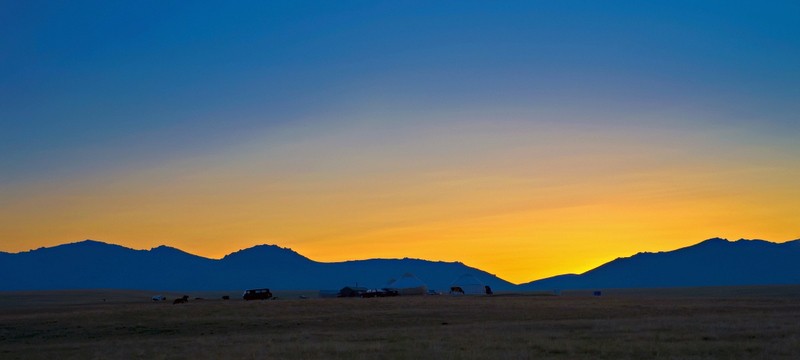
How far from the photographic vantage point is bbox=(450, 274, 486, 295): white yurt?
454 feet

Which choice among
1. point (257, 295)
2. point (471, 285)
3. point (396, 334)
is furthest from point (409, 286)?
point (396, 334)

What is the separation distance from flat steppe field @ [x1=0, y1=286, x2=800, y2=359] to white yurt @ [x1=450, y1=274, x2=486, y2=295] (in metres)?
60.7

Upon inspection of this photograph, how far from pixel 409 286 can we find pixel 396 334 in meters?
91.0

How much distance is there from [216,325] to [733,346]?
3478 cm

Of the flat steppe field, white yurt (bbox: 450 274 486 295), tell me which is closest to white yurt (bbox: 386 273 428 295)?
white yurt (bbox: 450 274 486 295)

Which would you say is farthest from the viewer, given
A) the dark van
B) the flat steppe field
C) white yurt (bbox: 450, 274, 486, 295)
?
white yurt (bbox: 450, 274, 486, 295)

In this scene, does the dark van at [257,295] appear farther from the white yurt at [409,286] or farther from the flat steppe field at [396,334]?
the flat steppe field at [396,334]

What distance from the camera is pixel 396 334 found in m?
48.2

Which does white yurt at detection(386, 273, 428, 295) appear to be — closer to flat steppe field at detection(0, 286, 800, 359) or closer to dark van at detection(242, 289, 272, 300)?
dark van at detection(242, 289, 272, 300)

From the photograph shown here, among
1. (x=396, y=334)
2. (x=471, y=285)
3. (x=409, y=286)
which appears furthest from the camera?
(x=471, y=285)

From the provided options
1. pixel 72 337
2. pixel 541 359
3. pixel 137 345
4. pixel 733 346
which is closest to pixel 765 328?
pixel 733 346

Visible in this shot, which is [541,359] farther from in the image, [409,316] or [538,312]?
[538,312]

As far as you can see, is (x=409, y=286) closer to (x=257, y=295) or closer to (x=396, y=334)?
(x=257, y=295)

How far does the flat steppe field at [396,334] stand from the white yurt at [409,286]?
1867 inches
